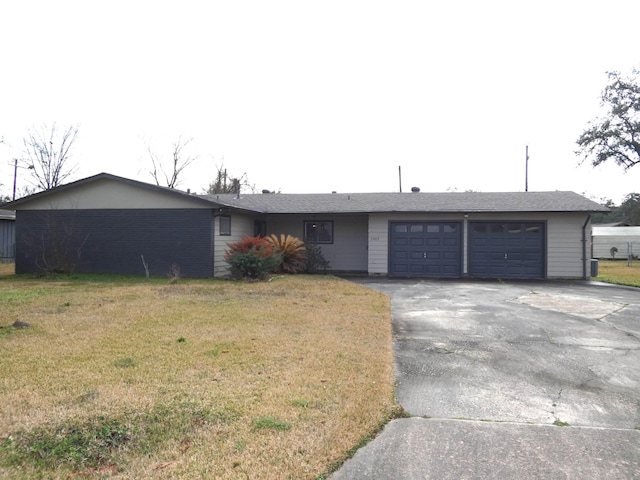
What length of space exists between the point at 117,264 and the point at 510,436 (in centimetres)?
1474

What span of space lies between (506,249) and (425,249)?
112 inches

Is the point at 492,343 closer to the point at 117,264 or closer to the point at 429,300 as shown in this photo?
the point at 429,300

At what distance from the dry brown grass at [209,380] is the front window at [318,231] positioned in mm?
9864

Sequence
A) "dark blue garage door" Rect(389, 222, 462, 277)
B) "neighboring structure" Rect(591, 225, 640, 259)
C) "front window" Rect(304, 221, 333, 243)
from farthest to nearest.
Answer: "neighboring structure" Rect(591, 225, 640, 259), "front window" Rect(304, 221, 333, 243), "dark blue garage door" Rect(389, 222, 462, 277)

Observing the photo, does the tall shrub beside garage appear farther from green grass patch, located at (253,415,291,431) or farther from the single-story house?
green grass patch, located at (253,415,291,431)

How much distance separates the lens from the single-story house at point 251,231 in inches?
589

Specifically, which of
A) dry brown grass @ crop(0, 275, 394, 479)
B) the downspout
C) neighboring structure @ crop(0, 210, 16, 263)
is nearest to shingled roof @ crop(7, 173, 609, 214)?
the downspout

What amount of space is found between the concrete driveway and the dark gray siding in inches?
330

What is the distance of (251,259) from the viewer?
13.7m

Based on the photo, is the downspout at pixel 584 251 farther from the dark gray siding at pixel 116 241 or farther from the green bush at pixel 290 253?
the dark gray siding at pixel 116 241

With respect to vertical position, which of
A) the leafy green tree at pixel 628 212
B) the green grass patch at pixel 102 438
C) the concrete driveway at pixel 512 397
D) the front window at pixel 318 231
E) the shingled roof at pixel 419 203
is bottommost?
the concrete driveway at pixel 512 397

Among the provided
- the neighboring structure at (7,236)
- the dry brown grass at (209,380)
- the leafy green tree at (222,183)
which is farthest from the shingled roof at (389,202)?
the leafy green tree at (222,183)

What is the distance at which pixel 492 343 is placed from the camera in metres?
6.34

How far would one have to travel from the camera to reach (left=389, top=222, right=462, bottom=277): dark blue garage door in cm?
1655
